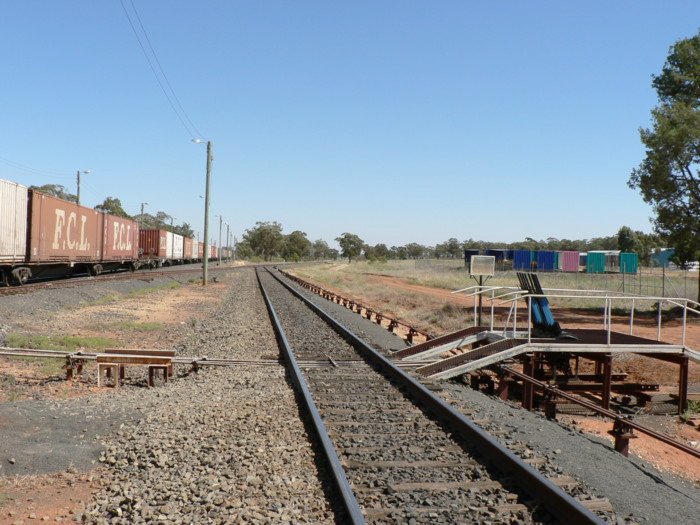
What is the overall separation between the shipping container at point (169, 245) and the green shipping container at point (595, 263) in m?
54.7


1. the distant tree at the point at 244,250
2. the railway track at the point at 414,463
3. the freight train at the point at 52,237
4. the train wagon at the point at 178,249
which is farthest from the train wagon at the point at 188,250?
the distant tree at the point at 244,250

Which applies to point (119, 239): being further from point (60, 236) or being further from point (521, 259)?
point (521, 259)

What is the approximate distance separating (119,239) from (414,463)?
136 ft

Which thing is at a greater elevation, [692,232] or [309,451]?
[692,232]

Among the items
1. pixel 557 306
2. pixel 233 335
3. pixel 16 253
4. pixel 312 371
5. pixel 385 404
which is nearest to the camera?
pixel 385 404

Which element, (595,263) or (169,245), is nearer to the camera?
(169,245)

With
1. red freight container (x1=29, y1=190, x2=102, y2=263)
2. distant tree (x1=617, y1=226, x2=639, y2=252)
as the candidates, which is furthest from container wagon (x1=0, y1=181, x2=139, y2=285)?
distant tree (x1=617, y1=226, x2=639, y2=252)

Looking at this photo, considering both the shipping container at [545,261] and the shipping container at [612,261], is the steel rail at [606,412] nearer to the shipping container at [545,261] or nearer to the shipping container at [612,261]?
the shipping container at [545,261]

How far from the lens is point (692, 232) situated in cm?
2995

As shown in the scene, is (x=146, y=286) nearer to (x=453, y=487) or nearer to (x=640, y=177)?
(x=640, y=177)

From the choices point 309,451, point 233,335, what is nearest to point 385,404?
point 309,451

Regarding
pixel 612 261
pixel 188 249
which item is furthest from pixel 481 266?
pixel 612 261

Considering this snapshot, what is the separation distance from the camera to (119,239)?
4378cm

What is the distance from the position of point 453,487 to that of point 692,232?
28957 mm
